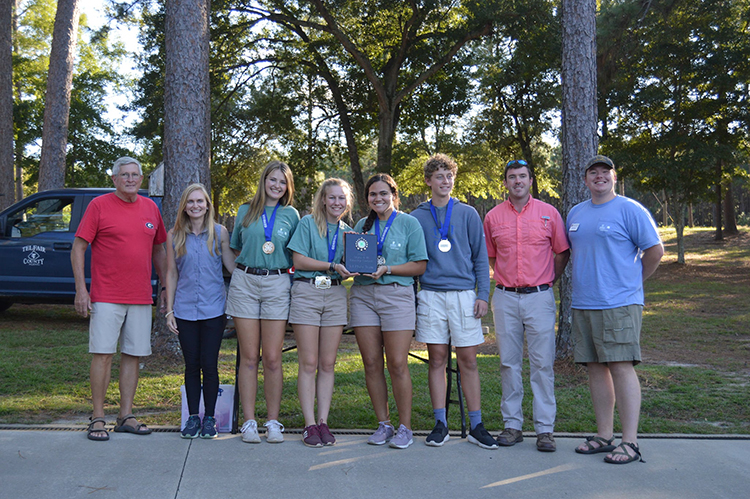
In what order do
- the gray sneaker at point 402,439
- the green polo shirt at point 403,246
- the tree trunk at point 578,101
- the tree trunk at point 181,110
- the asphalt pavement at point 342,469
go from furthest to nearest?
the tree trunk at point 181,110 < the tree trunk at point 578,101 < the green polo shirt at point 403,246 < the gray sneaker at point 402,439 < the asphalt pavement at point 342,469

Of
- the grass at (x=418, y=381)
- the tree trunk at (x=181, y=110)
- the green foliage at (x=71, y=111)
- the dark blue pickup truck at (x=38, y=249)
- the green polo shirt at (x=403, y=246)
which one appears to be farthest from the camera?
the green foliage at (x=71, y=111)

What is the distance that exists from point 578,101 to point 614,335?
3648mm

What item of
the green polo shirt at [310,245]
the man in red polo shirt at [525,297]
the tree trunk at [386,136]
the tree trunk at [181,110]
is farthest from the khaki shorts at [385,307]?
the tree trunk at [386,136]

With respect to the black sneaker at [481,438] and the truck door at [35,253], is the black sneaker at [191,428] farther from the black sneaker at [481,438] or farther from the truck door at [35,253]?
the truck door at [35,253]

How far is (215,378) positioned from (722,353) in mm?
7509

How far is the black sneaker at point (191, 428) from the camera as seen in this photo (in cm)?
449

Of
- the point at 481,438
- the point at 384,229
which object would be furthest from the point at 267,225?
the point at 481,438

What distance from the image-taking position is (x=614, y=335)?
13.9ft

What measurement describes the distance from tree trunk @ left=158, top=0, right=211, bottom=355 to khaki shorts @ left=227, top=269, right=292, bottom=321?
2.97 m

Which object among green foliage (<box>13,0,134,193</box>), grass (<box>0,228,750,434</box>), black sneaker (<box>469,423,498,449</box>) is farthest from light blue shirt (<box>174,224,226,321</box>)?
green foliage (<box>13,0,134,193</box>)

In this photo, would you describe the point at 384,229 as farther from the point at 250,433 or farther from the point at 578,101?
the point at 578,101

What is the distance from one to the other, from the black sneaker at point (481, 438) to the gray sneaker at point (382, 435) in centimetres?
61

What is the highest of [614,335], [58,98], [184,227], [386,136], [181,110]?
[58,98]

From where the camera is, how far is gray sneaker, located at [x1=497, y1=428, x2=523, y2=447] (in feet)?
14.7
